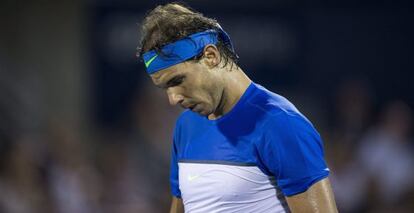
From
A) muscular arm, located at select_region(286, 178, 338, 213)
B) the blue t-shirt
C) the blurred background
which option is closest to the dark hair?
the blue t-shirt

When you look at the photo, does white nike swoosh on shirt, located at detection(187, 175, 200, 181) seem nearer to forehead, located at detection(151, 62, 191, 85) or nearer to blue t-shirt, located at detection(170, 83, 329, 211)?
blue t-shirt, located at detection(170, 83, 329, 211)

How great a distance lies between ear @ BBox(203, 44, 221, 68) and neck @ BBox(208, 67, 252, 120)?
0.06 m

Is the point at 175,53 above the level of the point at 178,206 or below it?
above

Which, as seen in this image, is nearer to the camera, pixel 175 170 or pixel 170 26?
pixel 170 26

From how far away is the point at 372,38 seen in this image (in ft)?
34.6

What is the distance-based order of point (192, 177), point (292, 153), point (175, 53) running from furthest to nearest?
point (192, 177) < point (175, 53) < point (292, 153)

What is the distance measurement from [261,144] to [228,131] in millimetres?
174

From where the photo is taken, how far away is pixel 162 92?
27.8 feet

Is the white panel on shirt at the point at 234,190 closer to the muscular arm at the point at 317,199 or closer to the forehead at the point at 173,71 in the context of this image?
the muscular arm at the point at 317,199

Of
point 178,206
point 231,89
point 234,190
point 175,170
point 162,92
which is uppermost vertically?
point 231,89

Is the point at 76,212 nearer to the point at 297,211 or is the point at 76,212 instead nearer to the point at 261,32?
the point at 261,32

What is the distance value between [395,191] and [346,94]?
4.58 feet

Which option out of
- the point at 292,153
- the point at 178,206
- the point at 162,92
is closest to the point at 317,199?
the point at 292,153

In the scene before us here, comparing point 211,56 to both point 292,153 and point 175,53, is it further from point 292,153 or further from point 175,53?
point 292,153
